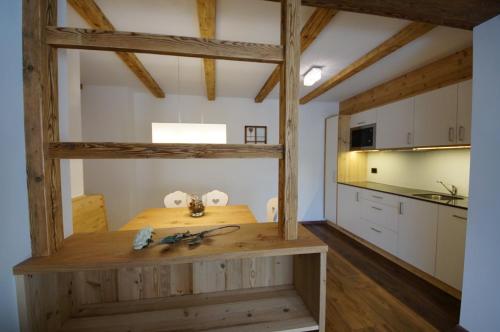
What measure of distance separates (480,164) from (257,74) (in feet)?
7.76

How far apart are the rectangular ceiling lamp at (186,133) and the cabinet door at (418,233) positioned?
234cm

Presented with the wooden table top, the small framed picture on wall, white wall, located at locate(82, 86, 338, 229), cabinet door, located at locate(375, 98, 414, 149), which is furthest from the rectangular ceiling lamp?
cabinet door, located at locate(375, 98, 414, 149)

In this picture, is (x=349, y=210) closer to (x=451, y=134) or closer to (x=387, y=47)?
(x=451, y=134)

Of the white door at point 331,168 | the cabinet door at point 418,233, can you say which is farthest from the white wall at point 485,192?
the white door at point 331,168

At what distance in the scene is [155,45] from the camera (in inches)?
32.1

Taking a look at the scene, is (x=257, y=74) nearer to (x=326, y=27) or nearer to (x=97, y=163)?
(x=326, y=27)

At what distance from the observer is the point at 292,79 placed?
90cm

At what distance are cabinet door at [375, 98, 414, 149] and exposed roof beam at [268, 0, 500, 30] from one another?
4.74 ft

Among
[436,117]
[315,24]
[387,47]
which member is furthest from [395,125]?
[315,24]

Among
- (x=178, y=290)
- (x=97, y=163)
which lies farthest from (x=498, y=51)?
(x=97, y=163)

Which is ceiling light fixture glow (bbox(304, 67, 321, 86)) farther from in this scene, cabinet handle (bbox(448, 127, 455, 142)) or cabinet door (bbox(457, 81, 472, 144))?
cabinet handle (bbox(448, 127, 455, 142))

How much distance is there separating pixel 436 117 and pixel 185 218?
10.2ft

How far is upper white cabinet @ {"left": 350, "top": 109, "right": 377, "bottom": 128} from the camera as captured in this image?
122 inches

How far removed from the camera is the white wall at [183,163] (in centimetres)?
323
